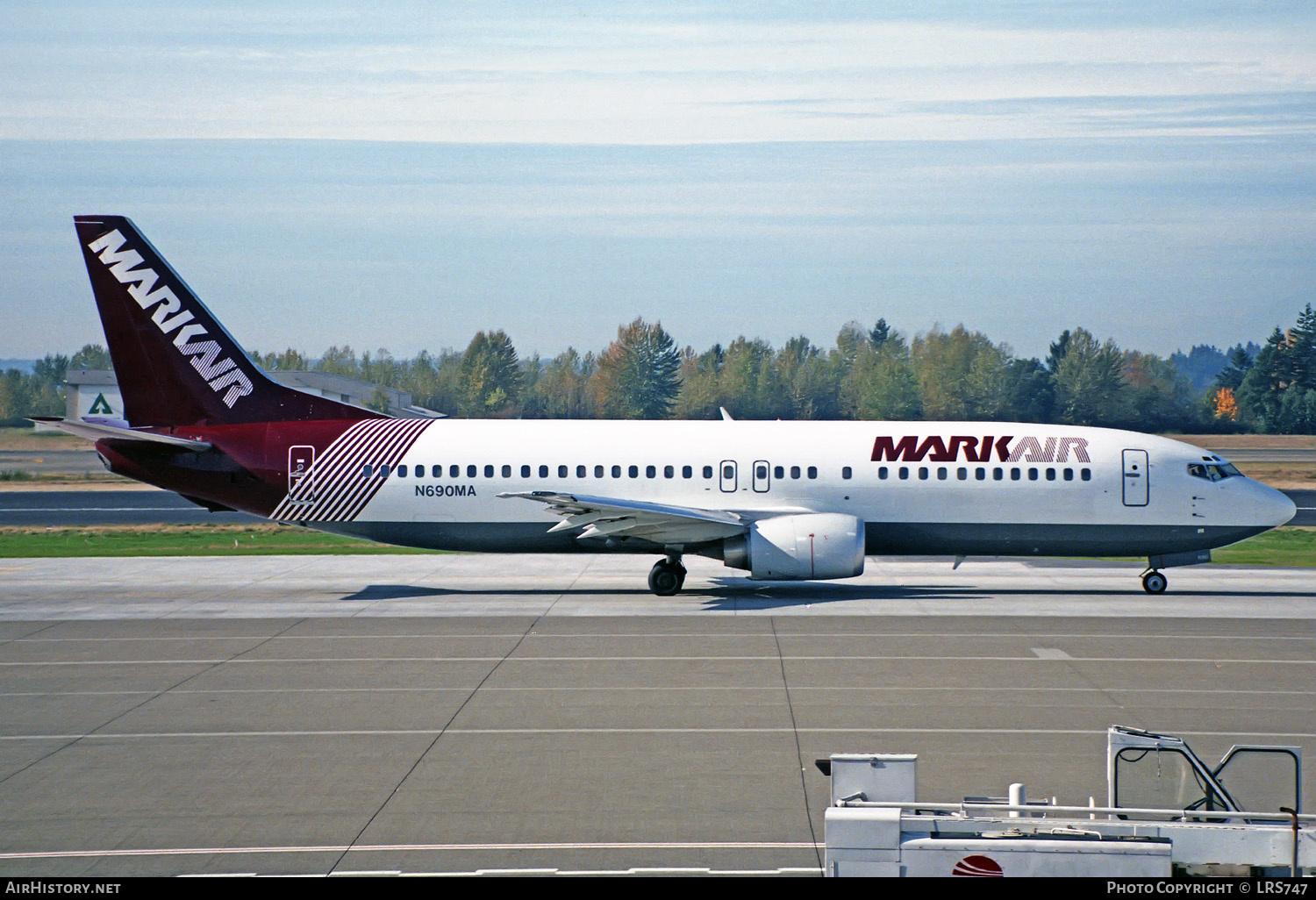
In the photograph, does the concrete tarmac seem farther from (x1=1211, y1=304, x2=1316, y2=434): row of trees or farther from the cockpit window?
(x1=1211, y1=304, x2=1316, y2=434): row of trees

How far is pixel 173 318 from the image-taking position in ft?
94.2

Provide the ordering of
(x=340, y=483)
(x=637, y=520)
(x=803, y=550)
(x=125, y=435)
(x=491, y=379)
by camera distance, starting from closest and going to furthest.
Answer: (x=803, y=550)
(x=637, y=520)
(x=125, y=435)
(x=340, y=483)
(x=491, y=379)

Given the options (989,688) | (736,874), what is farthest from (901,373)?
(736,874)

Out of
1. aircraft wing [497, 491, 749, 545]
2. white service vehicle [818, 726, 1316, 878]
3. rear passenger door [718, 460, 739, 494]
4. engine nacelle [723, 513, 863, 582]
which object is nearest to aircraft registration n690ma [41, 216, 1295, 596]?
rear passenger door [718, 460, 739, 494]

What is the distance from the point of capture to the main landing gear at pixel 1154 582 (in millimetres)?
28453

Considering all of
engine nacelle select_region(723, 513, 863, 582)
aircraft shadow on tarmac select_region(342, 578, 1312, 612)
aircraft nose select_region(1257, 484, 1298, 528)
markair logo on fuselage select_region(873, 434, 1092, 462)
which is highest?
markair logo on fuselage select_region(873, 434, 1092, 462)

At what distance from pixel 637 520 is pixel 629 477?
1.90 metres

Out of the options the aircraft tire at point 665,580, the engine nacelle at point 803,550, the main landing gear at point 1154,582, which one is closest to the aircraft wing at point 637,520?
the engine nacelle at point 803,550

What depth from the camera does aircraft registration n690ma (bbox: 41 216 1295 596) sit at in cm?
2819

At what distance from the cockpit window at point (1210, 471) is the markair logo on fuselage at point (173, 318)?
872 inches

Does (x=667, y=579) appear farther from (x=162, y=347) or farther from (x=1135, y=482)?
(x=162, y=347)

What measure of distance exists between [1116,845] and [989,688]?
38.5 feet

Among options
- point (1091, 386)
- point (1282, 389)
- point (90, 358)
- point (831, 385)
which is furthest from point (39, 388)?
point (1282, 389)

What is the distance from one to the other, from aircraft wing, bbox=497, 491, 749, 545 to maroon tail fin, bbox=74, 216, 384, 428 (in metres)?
6.20
